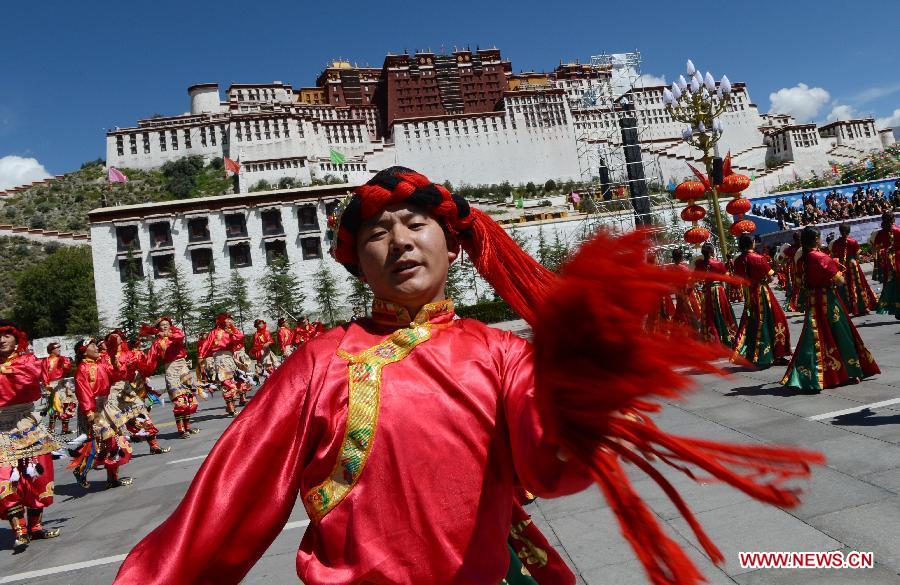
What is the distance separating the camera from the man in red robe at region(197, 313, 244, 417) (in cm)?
1188

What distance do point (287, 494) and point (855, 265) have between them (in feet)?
45.0

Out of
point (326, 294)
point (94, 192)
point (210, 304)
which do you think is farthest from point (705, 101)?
point (94, 192)

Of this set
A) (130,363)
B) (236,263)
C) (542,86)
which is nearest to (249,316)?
(236,263)

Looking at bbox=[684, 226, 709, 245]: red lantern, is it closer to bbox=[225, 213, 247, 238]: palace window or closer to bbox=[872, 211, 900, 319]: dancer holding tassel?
bbox=[872, 211, 900, 319]: dancer holding tassel

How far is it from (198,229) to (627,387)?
4462 centimetres

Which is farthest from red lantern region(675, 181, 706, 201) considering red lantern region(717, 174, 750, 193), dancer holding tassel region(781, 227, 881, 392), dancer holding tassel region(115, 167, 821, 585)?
dancer holding tassel region(115, 167, 821, 585)

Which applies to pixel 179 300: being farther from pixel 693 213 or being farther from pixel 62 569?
pixel 62 569

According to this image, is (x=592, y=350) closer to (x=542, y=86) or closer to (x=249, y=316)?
(x=249, y=316)

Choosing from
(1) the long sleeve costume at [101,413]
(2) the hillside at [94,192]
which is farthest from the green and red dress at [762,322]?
(2) the hillside at [94,192]

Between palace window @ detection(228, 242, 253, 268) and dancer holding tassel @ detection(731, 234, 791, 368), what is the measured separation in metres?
38.2

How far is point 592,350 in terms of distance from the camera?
1.08 metres

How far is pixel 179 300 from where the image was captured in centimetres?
3922

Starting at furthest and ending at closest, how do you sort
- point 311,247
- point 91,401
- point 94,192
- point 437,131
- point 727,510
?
point 94,192
point 437,131
point 311,247
point 91,401
point 727,510

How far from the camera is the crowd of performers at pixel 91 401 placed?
18.6 feet
